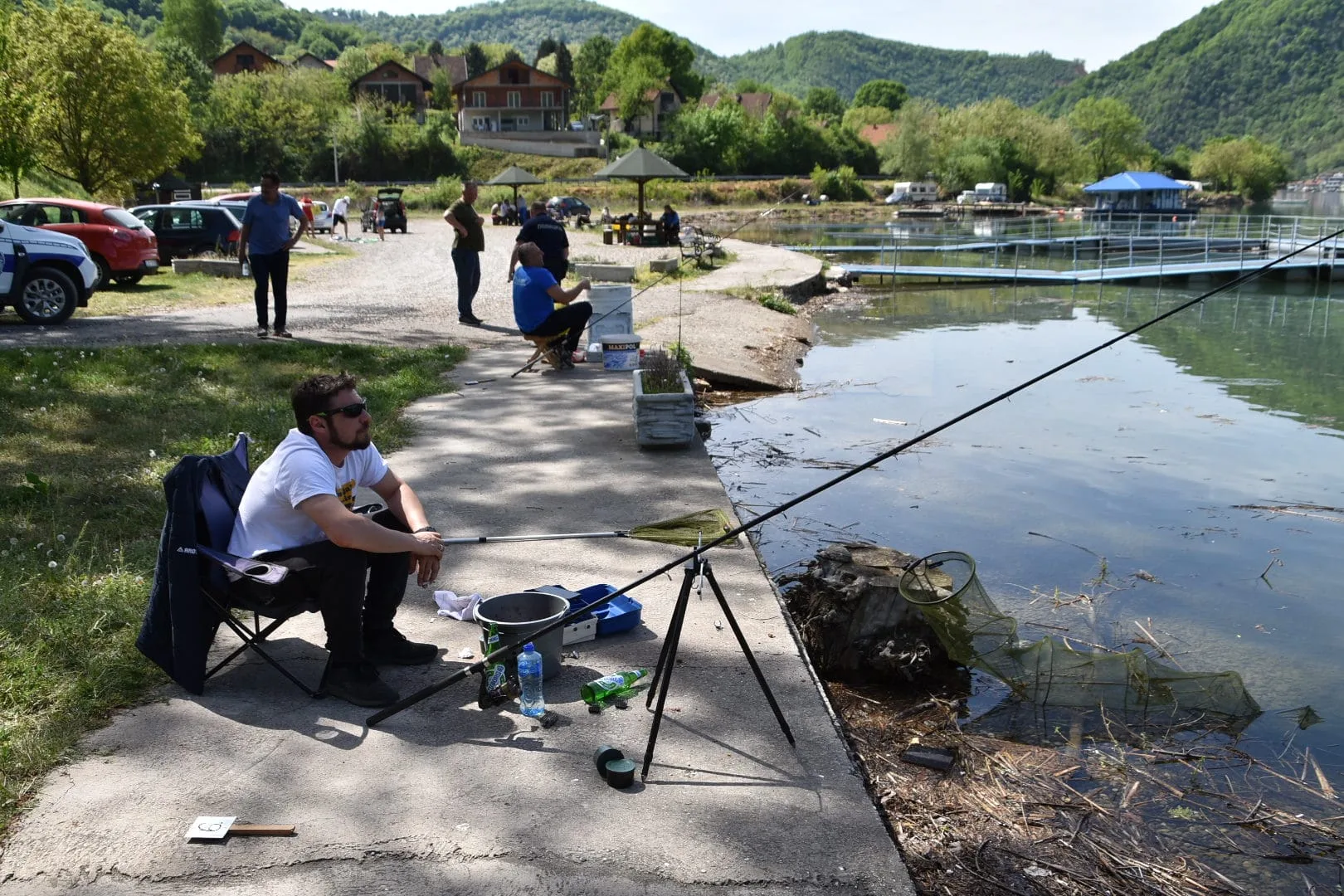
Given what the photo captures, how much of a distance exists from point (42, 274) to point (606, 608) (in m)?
11.6

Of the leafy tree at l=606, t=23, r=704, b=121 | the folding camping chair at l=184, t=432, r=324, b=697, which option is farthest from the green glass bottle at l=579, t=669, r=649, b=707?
the leafy tree at l=606, t=23, r=704, b=121

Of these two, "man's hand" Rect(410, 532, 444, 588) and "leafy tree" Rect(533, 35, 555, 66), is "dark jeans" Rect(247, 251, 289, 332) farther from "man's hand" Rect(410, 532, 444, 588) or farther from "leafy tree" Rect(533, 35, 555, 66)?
"leafy tree" Rect(533, 35, 555, 66)

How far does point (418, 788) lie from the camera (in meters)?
3.39

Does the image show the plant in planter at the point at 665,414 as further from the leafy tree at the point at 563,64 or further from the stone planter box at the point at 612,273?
the leafy tree at the point at 563,64

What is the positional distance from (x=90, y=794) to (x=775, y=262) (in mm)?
26171

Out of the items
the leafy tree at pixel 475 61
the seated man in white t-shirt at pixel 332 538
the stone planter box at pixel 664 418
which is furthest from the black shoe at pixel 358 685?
the leafy tree at pixel 475 61

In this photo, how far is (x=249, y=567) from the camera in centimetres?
→ 374

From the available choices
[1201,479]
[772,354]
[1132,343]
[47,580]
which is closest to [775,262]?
[1132,343]

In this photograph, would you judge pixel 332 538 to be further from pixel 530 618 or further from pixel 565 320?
pixel 565 320

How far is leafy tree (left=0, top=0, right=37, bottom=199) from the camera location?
15.1 meters

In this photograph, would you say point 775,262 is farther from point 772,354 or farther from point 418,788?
point 418,788

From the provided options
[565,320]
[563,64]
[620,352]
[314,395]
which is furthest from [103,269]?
[563,64]

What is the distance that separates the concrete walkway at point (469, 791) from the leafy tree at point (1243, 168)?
118 meters

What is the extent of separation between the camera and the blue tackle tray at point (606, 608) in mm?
4641
